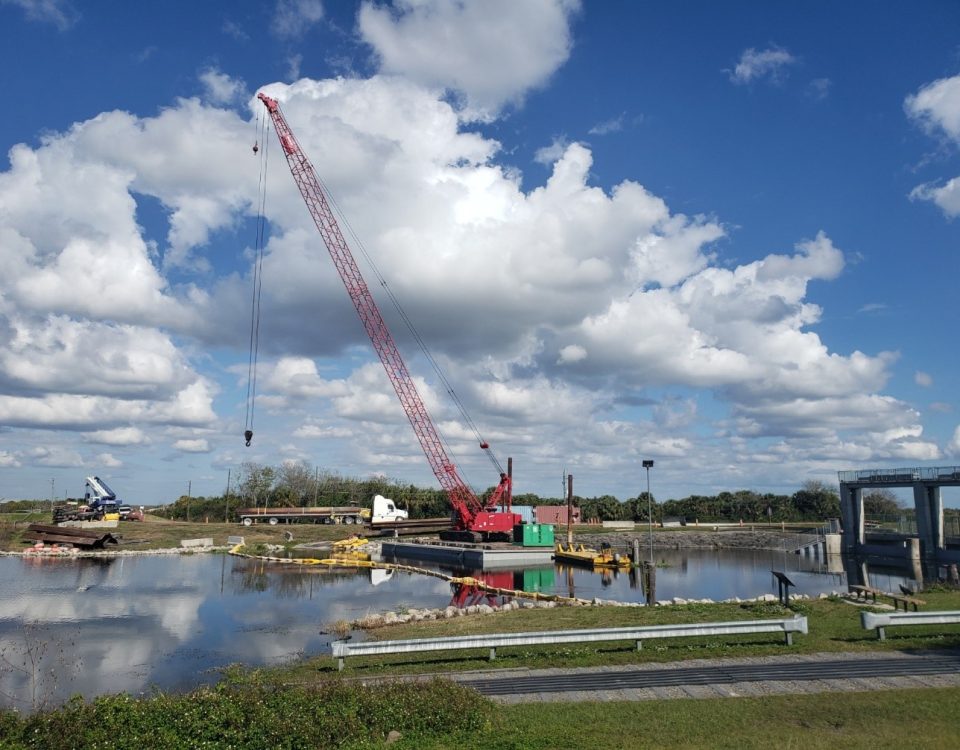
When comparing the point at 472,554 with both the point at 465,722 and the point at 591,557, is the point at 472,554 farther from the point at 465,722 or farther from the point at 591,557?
the point at 465,722

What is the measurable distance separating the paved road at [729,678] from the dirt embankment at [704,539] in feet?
224

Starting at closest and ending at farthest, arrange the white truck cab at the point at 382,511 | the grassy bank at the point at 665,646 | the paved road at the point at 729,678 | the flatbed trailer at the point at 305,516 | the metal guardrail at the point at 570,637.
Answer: the paved road at the point at 729,678, the grassy bank at the point at 665,646, the metal guardrail at the point at 570,637, the white truck cab at the point at 382,511, the flatbed trailer at the point at 305,516

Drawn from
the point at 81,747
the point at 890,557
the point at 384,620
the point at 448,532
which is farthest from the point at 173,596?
the point at 890,557

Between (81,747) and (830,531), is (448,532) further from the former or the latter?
(81,747)

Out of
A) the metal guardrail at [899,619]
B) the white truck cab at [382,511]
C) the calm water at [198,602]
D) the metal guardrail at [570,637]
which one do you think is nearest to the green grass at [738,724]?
the metal guardrail at [570,637]

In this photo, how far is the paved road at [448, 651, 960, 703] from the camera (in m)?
13.1

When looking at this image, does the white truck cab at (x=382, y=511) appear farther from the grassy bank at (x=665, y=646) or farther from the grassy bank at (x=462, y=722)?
the grassy bank at (x=462, y=722)

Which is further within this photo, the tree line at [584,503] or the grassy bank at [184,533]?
the tree line at [584,503]

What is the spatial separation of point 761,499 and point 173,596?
113346 millimetres

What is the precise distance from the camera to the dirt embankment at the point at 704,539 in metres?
85.7

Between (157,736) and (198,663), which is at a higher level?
(157,736)

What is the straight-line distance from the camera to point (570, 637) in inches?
661

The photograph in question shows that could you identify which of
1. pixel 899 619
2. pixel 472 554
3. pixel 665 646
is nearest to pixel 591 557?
pixel 472 554

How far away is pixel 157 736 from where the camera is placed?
10.2 metres
